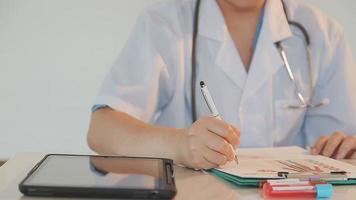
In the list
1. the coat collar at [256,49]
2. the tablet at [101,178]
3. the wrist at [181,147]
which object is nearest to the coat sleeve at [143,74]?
the coat collar at [256,49]

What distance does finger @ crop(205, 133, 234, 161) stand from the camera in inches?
31.0

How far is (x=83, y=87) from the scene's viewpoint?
1791 mm

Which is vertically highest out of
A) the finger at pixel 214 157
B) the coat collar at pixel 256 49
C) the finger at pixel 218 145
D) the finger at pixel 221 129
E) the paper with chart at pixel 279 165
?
the coat collar at pixel 256 49

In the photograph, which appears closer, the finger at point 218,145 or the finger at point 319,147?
the finger at point 218,145

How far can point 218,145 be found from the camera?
787 mm

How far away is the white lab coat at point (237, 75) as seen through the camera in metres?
1.16

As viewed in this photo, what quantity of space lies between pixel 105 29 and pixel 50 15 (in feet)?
0.61

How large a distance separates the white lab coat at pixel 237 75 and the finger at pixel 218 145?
0.36 meters

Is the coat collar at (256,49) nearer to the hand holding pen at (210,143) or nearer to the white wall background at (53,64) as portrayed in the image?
the hand holding pen at (210,143)

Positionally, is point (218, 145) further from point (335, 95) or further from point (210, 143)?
point (335, 95)

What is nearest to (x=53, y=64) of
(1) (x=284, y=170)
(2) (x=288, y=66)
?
(2) (x=288, y=66)

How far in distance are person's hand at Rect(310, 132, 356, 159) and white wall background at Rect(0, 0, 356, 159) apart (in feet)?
3.17

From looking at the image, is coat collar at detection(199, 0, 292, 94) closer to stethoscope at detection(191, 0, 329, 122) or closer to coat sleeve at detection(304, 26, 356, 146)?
stethoscope at detection(191, 0, 329, 122)

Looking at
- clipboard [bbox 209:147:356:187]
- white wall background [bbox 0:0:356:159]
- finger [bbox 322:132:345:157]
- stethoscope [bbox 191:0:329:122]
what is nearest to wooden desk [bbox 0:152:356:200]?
clipboard [bbox 209:147:356:187]
